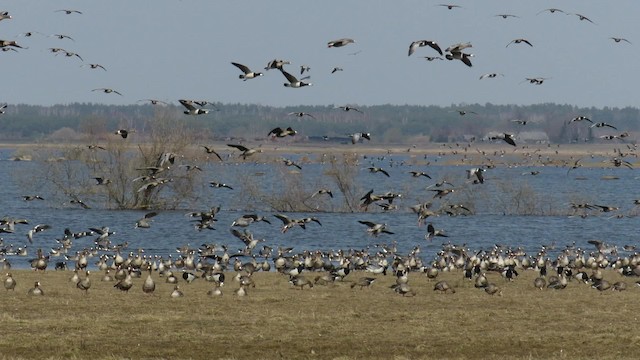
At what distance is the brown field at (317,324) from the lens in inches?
838

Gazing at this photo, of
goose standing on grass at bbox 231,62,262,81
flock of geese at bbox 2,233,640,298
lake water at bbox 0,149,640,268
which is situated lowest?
lake water at bbox 0,149,640,268

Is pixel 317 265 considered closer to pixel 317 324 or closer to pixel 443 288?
pixel 443 288

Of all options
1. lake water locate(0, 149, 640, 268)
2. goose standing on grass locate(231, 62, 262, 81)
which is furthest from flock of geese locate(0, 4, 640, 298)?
lake water locate(0, 149, 640, 268)

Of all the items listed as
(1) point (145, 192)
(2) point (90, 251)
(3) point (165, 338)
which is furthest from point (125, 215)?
(3) point (165, 338)

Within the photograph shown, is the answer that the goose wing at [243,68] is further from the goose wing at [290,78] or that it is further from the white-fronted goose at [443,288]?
the white-fronted goose at [443,288]

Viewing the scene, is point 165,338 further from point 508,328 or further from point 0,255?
point 0,255

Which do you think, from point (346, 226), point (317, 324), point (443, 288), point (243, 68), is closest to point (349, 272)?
point (443, 288)

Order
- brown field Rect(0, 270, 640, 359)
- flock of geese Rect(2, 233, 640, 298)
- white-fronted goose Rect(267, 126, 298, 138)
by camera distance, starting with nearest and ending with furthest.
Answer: brown field Rect(0, 270, 640, 359), white-fronted goose Rect(267, 126, 298, 138), flock of geese Rect(2, 233, 640, 298)

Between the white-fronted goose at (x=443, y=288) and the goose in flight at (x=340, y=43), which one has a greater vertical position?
the goose in flight at (x=340, y=43)

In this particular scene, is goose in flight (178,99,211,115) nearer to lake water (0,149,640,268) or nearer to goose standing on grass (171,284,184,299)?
goose standing on grass (171,284,184,299)

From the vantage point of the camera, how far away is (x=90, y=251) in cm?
4709

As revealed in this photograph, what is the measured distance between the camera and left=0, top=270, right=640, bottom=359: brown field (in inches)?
838

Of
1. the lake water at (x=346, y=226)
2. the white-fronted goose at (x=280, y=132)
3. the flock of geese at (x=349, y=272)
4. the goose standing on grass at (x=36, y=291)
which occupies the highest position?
the white-fronted goose at (x=280, y=132)

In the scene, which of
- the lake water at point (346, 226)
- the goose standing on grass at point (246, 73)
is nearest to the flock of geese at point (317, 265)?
the goose standing on grass at point (246, 73)
